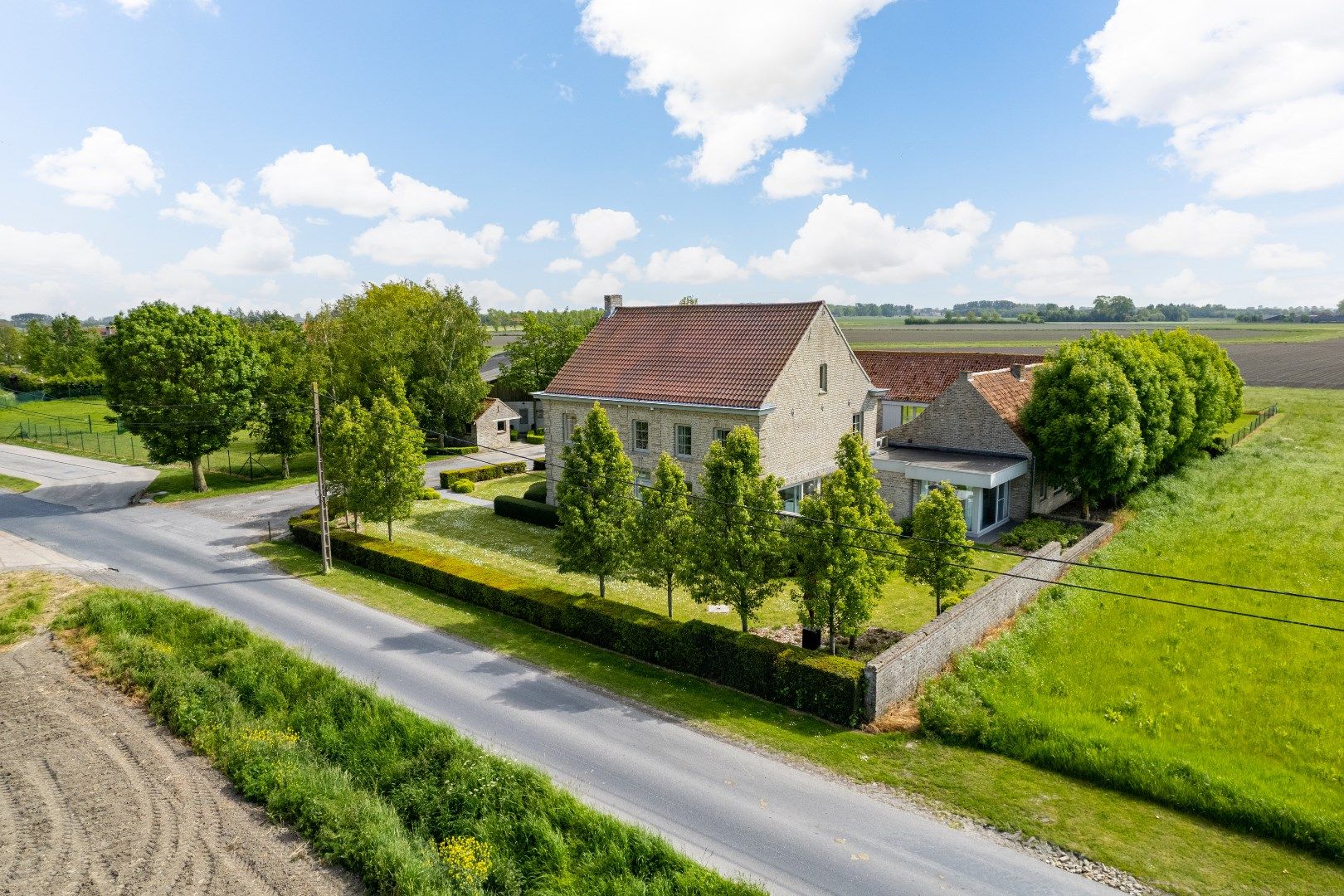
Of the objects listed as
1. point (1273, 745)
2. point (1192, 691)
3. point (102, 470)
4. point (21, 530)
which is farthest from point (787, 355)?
point (102, 470)

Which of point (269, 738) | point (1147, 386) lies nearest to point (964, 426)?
point (1147, 386)

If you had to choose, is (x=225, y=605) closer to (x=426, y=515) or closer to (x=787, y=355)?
(x=426, y=515)

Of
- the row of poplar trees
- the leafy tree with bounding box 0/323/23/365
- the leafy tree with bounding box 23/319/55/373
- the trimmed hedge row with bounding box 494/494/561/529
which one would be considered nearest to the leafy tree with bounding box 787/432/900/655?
the row of poplar trees

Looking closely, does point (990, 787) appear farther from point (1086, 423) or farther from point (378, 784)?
point (1086, 423)

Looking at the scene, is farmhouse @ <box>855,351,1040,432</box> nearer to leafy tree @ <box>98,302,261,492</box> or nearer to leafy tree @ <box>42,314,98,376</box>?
leafy tree @ <box>98,302,261,492</box>

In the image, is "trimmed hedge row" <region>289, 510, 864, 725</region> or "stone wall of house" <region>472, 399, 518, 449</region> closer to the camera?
"trimmed hedge row" <region>289, 510, 864, 725</region>

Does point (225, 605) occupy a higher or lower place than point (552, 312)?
lower
